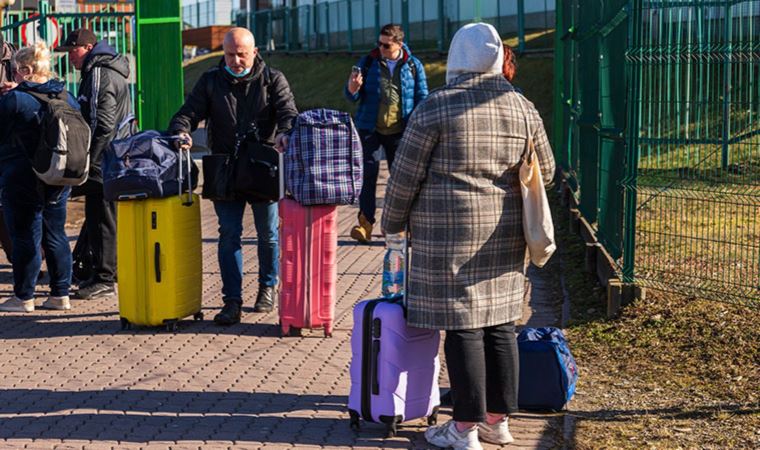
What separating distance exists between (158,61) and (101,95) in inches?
219

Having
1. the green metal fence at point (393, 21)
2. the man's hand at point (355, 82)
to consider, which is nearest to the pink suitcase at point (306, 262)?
the man's hand at point (355, 82)

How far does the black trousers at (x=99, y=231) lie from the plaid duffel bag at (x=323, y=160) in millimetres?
2113

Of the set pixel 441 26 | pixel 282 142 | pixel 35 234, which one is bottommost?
pixel 35 234

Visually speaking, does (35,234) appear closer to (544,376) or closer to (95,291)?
(95,291)

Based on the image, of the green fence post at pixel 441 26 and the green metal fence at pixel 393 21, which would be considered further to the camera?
the green fence post at pixel 441 26

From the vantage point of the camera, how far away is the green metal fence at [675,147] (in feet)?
26.4

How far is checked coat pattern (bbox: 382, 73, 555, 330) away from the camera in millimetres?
5535

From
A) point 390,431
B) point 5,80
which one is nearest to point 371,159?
point 5,80

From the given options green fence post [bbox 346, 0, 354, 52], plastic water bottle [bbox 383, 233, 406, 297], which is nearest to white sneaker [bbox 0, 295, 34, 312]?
plastic water bottle [bbox 383, 233, 406, 297]

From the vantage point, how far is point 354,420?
6043 millimetres

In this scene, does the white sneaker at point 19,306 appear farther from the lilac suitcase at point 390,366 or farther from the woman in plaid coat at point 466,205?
the woman in plaid coat at point 466,205

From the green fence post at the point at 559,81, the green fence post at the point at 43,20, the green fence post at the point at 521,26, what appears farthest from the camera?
the green fence post at the point at 521,26

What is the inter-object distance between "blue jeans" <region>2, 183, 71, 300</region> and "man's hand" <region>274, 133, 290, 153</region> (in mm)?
1776

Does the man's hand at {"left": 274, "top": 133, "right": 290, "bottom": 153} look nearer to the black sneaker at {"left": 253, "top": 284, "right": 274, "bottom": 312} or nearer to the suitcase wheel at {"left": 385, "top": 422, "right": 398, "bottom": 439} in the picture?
the black sneaker at {"left": 253, "top": 284, "right": 274, "bottom": 312}
